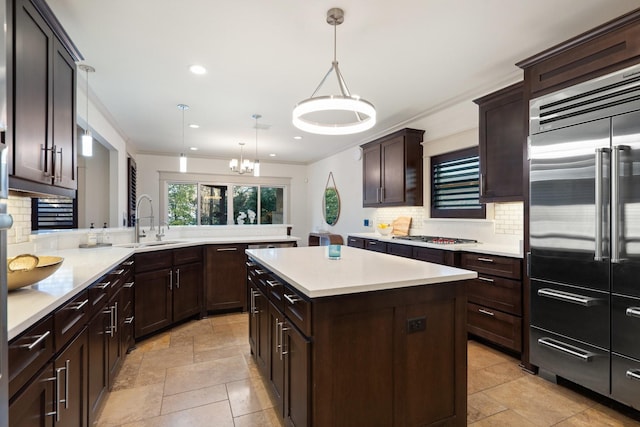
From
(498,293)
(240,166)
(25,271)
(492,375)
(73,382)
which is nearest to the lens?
(25,271)

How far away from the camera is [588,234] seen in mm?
2076

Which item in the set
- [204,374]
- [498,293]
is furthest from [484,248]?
[204,374]

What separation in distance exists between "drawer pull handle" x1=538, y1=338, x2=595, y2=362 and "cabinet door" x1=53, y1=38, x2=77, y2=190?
352 centimetres

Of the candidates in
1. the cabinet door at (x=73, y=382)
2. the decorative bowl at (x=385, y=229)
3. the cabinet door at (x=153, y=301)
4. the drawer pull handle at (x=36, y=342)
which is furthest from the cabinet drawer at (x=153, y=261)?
the decorative bowl at (x=385, y=229)

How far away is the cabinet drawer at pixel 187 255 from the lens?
3416mm

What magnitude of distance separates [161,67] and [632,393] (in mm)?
4208

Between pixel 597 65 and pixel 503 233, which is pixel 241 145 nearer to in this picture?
pixel 503 233

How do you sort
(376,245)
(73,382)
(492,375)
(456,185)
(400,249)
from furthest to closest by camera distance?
(376,245)
(456,185)
(400,249)
(492,375)
(73,382)

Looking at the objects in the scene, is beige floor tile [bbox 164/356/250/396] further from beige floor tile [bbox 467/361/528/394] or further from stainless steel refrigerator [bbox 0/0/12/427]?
beige floor tile [bbox 467/361/528/394]

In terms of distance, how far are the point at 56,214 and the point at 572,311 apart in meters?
6.24

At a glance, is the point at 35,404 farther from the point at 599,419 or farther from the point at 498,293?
the point at 498,293

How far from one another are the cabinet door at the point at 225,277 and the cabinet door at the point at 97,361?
5.58 ft

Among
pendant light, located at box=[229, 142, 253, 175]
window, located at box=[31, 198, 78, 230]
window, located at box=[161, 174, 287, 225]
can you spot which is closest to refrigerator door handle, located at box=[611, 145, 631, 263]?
pendant light, located at box=[229, 142, 253, 175]

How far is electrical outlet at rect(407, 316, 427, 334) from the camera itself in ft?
5.22
